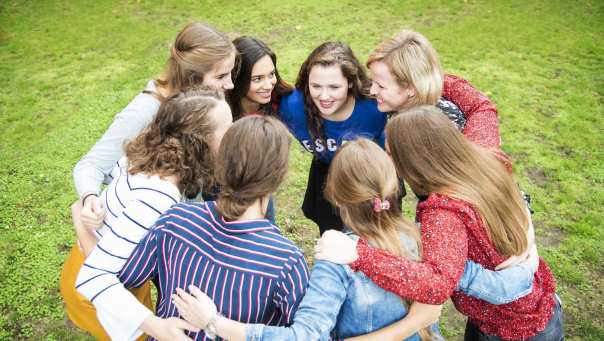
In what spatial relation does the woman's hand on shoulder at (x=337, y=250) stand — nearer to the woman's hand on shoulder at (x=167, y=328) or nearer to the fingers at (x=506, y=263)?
the woman's hand on shoulder at (x=167, y=328)

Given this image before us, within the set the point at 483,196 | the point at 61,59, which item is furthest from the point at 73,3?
the point at 483,196

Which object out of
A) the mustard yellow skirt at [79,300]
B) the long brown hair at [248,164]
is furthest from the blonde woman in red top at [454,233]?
the mustard yellow skirt at [79,300]

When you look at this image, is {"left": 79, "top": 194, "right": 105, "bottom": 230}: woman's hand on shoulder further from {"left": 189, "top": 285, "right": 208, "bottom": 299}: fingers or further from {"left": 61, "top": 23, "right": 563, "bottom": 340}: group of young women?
{"left": 189, "top": 285, "right": 208, "bottom": 299}: fingers

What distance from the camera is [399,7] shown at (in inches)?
403

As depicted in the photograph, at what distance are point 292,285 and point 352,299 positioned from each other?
1.10 ft

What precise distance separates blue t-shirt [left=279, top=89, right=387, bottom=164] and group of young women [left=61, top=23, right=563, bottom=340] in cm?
105

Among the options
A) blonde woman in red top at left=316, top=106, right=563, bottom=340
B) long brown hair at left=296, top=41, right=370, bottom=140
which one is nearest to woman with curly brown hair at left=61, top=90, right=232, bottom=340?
blonde woman in red top at left=316, top=106, right=563, bottom=340

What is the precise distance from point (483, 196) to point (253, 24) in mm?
8389

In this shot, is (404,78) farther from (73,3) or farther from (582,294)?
(73,3)

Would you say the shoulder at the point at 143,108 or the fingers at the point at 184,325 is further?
the shoulder at the point at 143,108

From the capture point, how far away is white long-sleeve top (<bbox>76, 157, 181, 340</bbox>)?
1845 millimetres

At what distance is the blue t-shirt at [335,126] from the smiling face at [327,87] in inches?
5.7

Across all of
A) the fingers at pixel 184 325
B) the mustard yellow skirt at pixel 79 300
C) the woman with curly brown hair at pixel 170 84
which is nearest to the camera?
the fingers at pixel 184 325

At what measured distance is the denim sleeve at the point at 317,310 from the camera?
1677 mm
